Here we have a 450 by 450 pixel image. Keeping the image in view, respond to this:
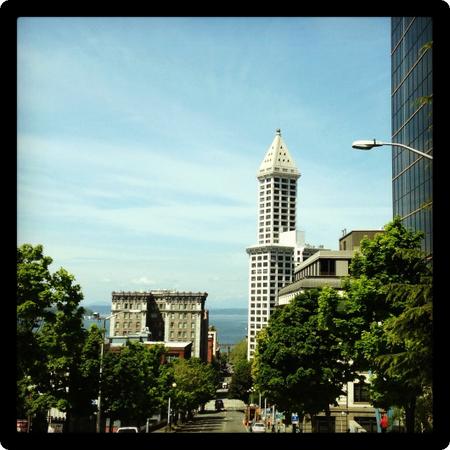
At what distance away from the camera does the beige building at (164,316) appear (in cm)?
19238

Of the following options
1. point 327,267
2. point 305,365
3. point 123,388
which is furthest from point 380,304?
point 327,267

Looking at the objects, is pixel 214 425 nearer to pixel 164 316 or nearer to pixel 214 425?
pixel 214 425

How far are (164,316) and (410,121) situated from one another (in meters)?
153

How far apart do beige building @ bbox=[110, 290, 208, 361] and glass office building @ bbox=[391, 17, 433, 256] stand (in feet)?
467

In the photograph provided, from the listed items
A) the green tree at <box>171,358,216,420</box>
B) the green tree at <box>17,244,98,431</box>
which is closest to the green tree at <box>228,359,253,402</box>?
the green tree at <box>171,358,216,420</box>

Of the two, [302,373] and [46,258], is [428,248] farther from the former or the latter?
[46,258]

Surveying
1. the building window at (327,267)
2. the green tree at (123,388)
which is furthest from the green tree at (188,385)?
the green tree at (123,388)

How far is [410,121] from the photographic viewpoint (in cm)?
5172

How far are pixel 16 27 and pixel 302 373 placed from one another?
112ft

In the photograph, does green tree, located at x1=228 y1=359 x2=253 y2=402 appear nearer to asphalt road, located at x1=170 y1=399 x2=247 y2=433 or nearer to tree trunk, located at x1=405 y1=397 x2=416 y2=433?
asphalt road, located at x1=170 y1=399 x2=247 y2=433

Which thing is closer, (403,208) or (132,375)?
(132,375)

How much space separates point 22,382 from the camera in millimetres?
24453

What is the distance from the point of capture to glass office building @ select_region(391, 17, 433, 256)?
152 ft
